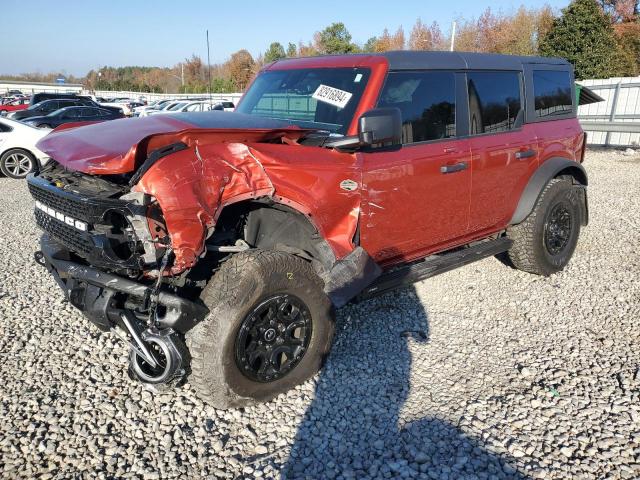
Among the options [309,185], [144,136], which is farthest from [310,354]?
[144,136]

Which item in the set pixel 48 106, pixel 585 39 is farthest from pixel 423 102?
pixel 585 39

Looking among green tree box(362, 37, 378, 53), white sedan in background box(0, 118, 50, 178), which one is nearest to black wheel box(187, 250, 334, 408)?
white sedan in background box(0, 118, 50, 178)

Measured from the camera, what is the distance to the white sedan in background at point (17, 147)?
1139cm

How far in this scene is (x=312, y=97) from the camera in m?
3.87

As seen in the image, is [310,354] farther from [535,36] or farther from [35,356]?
[535,36]

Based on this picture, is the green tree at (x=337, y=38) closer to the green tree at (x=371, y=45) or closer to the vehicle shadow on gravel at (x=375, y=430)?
the green tree at (x=371, y=45)

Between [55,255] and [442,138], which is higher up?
[442,138]

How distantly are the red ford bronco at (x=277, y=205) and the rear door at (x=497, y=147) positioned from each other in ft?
0.06

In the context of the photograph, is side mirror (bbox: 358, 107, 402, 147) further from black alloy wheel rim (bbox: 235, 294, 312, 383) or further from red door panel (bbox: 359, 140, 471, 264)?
black alloy wheel rim (bbox: 235, 294, 312, 383)

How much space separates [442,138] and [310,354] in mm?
1966

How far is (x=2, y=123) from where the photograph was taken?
1160 centimetres

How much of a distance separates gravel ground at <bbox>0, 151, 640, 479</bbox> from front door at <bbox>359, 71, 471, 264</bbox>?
2.65 ft

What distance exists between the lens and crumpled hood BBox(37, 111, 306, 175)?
8.95ft

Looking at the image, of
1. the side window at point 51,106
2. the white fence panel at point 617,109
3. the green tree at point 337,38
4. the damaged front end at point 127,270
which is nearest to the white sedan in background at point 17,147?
the damaged front end at point 127,270
